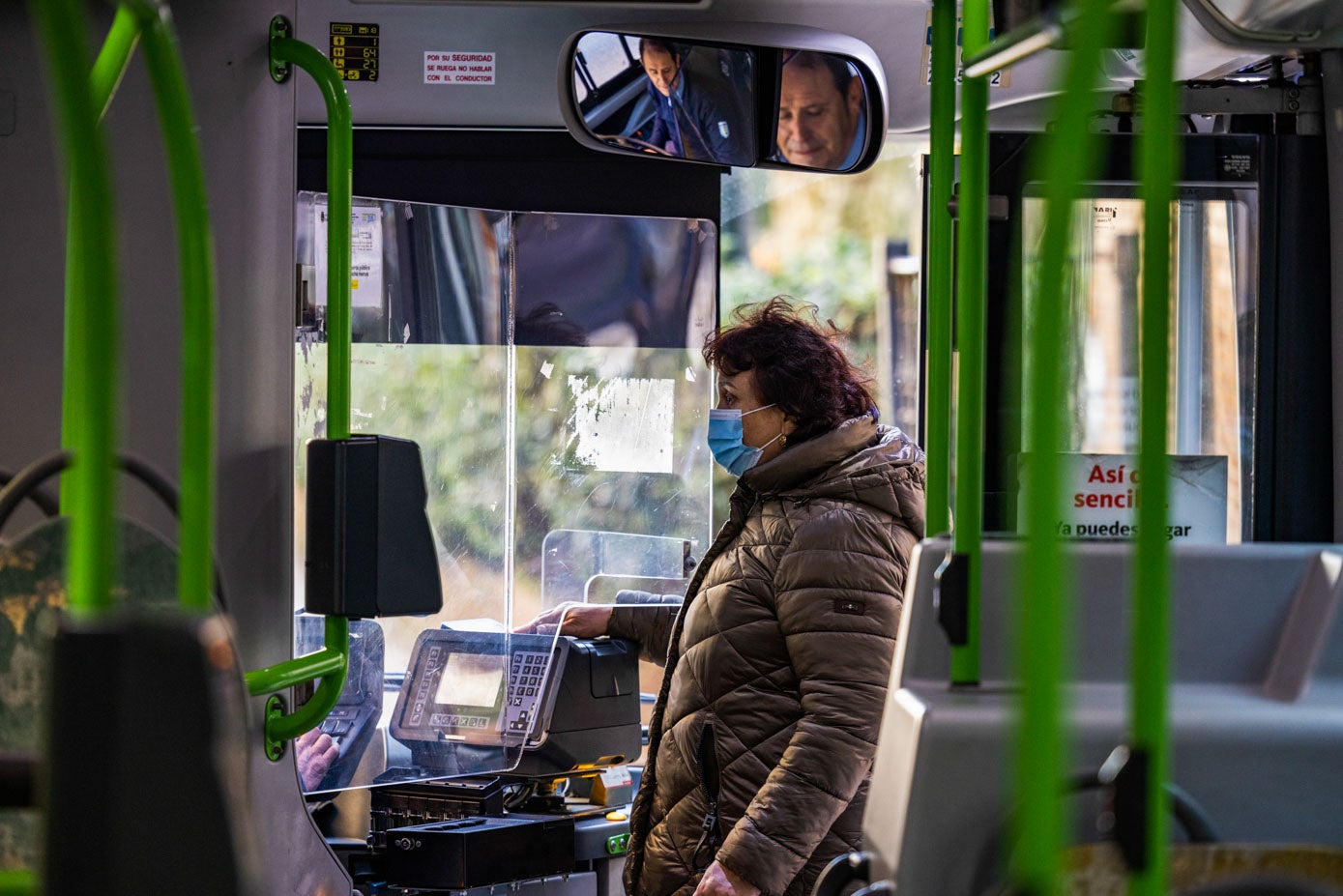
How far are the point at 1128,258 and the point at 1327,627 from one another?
807 mm

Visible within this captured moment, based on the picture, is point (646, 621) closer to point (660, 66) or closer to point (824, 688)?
point (824, 688)

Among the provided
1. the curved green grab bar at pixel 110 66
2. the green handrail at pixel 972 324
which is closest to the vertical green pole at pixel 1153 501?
the green handrail at pixel 972 324

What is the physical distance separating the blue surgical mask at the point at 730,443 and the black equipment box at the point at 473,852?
89cm

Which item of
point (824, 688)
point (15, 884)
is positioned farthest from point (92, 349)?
point (824, 688)

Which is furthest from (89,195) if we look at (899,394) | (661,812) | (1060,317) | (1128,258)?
(899,394)

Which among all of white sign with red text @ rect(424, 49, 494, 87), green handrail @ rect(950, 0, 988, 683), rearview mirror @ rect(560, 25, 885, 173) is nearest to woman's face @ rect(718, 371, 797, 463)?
rearview mirror @ rect(560, 25, 885, 173)

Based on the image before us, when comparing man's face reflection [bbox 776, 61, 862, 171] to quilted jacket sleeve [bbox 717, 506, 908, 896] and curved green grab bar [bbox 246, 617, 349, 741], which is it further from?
curved green grab bar [bbox 246, 617, 349, 741]

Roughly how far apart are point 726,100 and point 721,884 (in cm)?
153

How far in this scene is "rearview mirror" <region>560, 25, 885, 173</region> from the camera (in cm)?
285

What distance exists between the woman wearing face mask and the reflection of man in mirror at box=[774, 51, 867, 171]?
0.48 m

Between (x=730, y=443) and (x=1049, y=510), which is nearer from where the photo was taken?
(x=1049, y=510)

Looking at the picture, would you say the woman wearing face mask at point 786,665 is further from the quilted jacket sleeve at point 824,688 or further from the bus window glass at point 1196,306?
the bus window glass at point 1196,306

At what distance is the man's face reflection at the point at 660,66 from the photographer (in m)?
2.85

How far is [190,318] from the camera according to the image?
884 mm
